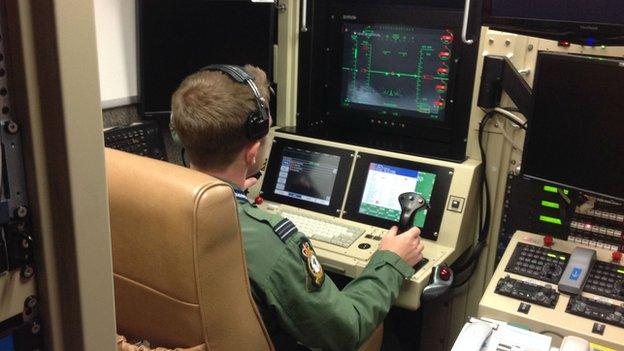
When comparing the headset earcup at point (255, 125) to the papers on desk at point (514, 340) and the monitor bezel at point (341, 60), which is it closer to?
the papers on desk at point (514, 340)

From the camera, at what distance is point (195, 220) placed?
41.8 inches

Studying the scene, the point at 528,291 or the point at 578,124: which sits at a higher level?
the point at 578,124

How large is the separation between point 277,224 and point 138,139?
966 mm

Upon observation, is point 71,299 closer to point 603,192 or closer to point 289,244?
point 289,244

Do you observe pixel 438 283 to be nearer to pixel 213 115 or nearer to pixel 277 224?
pixel 277 224

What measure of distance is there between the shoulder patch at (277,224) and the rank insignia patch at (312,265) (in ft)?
0.13

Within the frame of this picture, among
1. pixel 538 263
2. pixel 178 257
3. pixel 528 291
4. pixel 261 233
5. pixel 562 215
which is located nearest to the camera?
pixel 178 257

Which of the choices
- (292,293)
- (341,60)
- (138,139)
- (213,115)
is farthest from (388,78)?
(292,293)

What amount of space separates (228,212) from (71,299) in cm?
37

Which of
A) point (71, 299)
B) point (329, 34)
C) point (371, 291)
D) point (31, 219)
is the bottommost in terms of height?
point (371, 291)

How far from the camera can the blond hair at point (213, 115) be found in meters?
1.36

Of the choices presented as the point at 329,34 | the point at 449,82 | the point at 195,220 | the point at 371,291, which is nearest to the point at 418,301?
the point at 371,291

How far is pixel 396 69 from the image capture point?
2207 millimetres

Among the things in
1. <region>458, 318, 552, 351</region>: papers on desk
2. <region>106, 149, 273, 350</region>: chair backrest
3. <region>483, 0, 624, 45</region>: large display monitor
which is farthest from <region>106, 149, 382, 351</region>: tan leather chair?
<region>483, 0, 624, 45</region>: large display monitor
